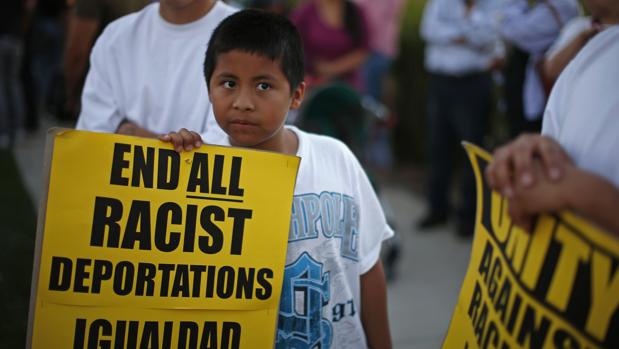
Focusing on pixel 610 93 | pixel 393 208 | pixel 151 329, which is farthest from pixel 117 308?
pixel 393 208

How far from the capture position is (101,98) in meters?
2.58

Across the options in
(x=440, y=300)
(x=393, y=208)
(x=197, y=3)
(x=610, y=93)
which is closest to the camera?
(x=610, y=93)

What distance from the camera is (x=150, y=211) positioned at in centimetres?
196

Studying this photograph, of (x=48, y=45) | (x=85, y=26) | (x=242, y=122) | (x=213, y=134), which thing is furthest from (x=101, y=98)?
(x=48, y=45)

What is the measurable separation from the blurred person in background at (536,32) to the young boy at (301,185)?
2.62 meters

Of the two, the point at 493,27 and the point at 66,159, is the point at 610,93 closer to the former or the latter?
the point at 66,159

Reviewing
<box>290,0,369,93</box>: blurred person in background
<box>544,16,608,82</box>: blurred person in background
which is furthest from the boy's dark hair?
<box>290,0,369,93</box>: blurred person in background

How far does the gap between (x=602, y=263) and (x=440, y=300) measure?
3513 mm

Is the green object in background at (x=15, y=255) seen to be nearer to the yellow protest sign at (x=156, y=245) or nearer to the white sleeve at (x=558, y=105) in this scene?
the yellow protest sign at (x=156, y=245)

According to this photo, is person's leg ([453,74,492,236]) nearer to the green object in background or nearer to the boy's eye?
the green object in background

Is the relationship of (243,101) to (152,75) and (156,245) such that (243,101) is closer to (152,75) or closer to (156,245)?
(156,245)

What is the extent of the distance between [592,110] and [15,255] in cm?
428

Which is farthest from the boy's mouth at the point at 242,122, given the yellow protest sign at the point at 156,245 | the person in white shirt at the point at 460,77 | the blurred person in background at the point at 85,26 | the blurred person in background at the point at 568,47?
the person in white shirt at the point at 460,77

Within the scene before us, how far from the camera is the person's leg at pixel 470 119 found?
18.9 ft
